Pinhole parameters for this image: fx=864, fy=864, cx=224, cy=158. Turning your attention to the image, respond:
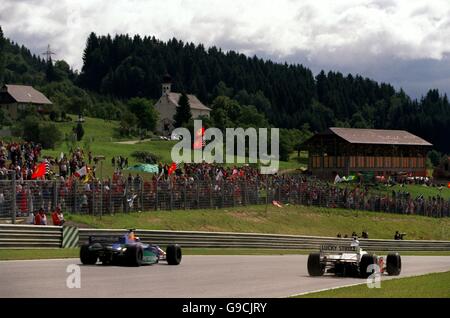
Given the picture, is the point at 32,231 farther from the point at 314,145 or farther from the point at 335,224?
the point at 314,145

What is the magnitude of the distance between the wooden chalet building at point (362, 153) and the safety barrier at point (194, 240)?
41709 millimetres

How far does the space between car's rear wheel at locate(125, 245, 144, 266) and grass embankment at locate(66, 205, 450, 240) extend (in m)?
10.7

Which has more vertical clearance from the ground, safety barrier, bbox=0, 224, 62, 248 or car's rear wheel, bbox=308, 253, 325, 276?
safety barrier, bbox=0, 224, 62, 248

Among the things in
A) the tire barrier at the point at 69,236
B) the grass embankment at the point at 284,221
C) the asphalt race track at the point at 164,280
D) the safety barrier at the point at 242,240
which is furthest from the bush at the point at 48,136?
the asphalt race track at the point at 164,280

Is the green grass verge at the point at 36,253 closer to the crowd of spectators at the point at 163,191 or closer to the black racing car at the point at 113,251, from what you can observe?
the black racing car at the point at 113,251

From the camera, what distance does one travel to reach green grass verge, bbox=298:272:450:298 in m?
15.1

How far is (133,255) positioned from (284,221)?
23.9 meters

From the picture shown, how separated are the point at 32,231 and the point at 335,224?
24941 mm

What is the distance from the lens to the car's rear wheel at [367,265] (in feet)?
66.6

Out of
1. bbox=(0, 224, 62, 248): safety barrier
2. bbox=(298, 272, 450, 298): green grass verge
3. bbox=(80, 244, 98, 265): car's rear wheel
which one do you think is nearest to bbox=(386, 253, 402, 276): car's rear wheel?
bbox=(298, 272, 450, 298): green grass verge

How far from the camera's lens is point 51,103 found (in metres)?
127

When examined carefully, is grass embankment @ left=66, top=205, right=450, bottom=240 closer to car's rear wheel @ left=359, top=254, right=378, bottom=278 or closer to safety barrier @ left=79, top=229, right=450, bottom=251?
safety barrier @ left=79, top=229, right=450, bottom=251

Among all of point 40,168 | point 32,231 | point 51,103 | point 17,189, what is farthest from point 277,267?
point 51,103

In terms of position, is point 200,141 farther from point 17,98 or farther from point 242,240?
point 17,98
